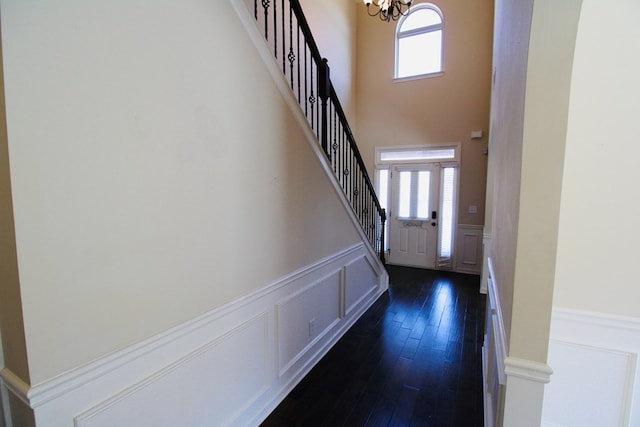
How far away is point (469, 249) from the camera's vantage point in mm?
5211

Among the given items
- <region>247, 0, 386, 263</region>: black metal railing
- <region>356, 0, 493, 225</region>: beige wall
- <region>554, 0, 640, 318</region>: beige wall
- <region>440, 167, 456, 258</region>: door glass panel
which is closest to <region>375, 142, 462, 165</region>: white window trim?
<region>356, 0, 493, 225</region>: beige wall

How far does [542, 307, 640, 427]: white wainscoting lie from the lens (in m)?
1.62

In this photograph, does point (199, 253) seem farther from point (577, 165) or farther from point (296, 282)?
point (577, 165)

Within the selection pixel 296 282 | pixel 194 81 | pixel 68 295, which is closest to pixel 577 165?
pixel 296 282

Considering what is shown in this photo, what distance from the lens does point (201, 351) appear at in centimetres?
139

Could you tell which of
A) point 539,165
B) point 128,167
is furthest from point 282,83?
point 539,165

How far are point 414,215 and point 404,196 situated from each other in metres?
0.42

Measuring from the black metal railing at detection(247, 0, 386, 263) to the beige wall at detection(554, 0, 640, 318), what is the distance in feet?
5.39

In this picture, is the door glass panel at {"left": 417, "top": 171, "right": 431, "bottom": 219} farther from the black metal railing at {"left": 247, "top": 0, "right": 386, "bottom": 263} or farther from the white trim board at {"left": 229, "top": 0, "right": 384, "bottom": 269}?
the white trim board at {"left": 229, "top": 0, "right": 384, "bottom": 269}

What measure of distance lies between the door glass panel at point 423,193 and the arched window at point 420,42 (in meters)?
1.89

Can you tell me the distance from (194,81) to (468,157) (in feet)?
16.3

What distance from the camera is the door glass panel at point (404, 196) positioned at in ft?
18.3

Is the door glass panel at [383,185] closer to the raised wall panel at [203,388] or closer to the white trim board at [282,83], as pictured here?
the white trim board at [282,83]

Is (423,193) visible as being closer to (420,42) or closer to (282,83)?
(420,42)
